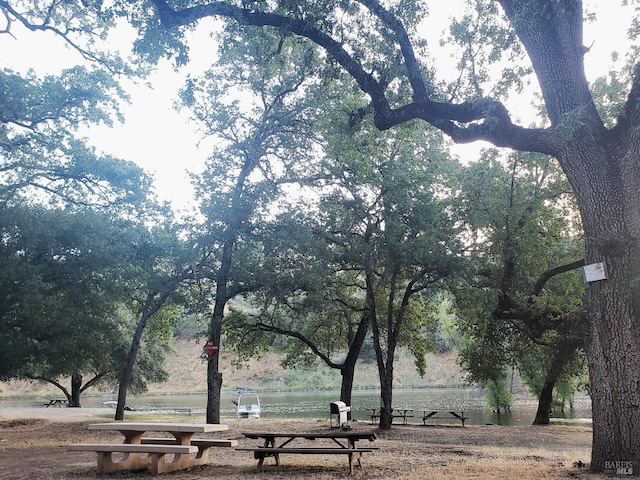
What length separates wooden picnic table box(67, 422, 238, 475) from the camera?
21.7 feet

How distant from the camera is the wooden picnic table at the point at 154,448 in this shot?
6617mm

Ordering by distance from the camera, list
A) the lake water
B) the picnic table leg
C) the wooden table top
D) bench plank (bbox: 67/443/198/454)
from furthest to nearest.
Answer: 1. the lake water
2. the picnic table leg
3. the wooden table top
4. bench plank (bbox: 67/443/198/454)

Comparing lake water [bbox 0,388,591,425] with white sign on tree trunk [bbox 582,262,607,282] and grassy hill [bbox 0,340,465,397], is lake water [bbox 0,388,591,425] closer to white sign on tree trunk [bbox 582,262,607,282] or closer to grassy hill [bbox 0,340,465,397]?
white sign on tree trunk [bbox 582,262,607,282]

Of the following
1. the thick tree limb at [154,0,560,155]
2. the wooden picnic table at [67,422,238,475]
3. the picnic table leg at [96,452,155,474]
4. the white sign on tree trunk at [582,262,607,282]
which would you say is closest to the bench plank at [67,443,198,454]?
the wooden picnic table at [67,422,238,475]

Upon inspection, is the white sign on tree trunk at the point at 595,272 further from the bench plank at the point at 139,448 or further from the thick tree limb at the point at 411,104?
the bench plank at the point at 139,448

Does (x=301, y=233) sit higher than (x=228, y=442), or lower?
higher

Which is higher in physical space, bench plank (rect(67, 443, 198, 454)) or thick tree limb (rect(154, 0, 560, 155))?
thick tree limb (rect(154, 0, 560, 155))

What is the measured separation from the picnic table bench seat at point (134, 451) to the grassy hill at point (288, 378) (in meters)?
67.9

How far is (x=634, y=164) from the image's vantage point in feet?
19.8

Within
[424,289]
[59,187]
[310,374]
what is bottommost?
[310,374]

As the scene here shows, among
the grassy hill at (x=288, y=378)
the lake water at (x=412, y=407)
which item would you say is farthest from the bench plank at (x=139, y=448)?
the grassy hill at (x=288, y=378)

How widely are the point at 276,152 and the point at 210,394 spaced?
7741 mm

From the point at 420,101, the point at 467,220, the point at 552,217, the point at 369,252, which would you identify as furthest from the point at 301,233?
the point at 420,101

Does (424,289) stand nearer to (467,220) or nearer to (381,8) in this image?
(467,220)
